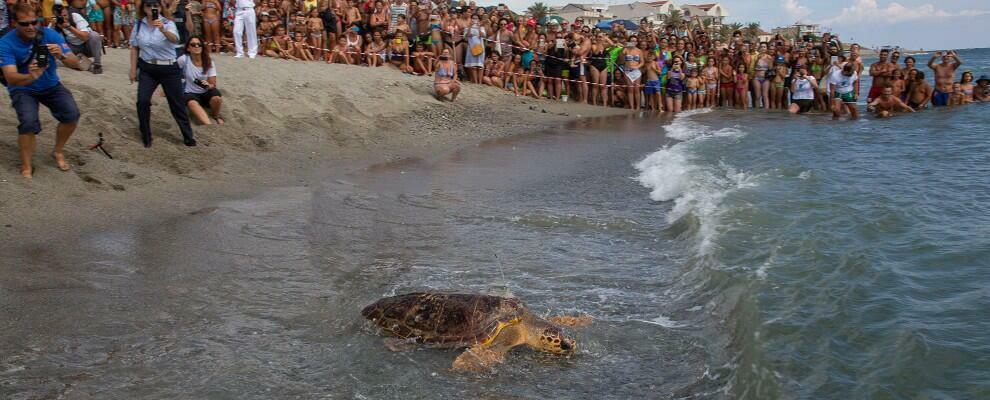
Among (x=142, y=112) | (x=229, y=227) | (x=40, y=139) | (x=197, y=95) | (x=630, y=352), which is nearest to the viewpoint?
(x=630, y=352)

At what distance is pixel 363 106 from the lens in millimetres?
13281

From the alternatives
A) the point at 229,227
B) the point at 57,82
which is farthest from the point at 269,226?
the point at 57,82

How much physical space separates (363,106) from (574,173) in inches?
179

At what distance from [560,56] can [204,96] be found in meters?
10.5

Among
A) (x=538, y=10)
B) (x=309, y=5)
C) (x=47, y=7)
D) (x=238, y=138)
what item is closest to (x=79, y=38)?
(x=47, y=7)

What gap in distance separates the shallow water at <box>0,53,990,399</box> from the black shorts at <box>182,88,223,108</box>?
2.17 metres

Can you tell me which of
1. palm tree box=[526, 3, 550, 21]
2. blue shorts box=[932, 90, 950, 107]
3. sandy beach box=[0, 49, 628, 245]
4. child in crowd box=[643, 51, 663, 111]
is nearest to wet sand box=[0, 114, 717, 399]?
sandy beach box=[0, 49, 628, 245]

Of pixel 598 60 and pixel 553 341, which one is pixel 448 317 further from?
pixel 598 60

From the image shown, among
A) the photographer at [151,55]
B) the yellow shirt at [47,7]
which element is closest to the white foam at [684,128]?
the photographer at [151,55]

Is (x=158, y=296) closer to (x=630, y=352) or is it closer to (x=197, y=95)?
(x=630, y=352)

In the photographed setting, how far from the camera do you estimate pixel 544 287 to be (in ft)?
18.7

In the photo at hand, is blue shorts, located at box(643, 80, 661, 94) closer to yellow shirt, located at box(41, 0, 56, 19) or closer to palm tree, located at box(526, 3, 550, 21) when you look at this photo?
yellow shirt, located at box(41, 0, 56, 19)

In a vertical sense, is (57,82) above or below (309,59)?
below

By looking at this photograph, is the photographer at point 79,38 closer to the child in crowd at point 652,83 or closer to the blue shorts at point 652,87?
the child in crowd at point 652,83
